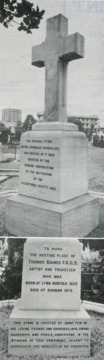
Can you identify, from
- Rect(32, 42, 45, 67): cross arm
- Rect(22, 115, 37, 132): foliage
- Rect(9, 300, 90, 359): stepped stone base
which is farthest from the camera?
Rect(22, 115, 37, 132): foliage

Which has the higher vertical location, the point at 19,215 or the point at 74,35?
the point at 74,35

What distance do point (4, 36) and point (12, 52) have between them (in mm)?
127

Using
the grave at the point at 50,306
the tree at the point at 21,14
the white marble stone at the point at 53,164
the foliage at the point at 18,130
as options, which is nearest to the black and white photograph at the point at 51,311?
the grave at the point at 50,306

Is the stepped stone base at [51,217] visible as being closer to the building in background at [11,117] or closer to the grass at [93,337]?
the building in background at [11,117]

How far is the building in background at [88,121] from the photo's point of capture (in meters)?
2.42

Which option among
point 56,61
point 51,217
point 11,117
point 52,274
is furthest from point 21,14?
point 52,274

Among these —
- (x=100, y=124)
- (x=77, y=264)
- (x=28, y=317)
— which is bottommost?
(x=28, y=317)

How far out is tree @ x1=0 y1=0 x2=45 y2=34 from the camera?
2215mm

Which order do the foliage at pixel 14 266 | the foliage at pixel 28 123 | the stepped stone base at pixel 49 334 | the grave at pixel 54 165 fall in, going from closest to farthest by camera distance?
the stepped stone base at pixel 49 334 → the grave at pixel 54 165 → the foliage at pixel 28 123 → the foliage at pixel 14 266

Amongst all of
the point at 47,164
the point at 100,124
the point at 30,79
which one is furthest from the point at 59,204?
the point at 30,79

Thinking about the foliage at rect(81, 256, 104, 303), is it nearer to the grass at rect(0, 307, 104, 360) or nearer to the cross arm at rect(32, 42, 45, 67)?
the grass at rect(0, 307, 104, 360)

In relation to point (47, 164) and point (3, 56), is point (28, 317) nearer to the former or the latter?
point (47, 164)

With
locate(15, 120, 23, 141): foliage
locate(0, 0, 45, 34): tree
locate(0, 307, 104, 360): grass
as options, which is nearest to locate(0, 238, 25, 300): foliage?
locate(0, 307, 104, 360): grass

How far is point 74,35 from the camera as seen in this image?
2.18 metres
